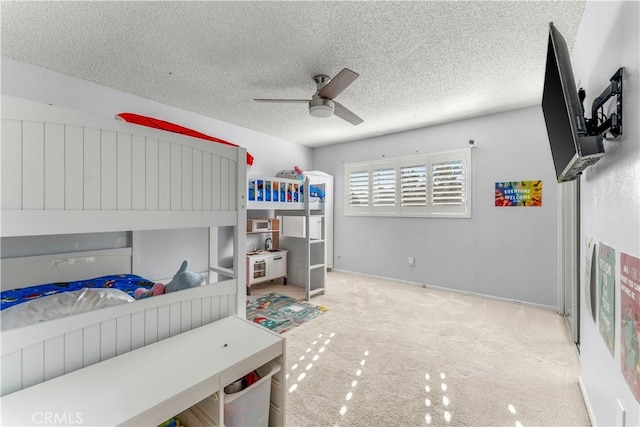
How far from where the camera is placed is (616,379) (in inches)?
44.5

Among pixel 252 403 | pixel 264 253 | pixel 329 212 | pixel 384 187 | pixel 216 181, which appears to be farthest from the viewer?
pixel 329 212

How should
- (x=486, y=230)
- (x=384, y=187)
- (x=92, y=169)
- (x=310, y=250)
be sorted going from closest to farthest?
1. (x=92, y=169)
2. (x=486, y=230)
3. (x=310, y=250)
4. (x=384, y=187)

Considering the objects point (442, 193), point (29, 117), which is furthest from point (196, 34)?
point (442, 193)

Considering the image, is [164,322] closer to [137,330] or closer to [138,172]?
[137,330]

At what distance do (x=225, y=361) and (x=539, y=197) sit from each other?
12.4 ft

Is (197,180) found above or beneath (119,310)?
above

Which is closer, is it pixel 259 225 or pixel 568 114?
pixel 568 114

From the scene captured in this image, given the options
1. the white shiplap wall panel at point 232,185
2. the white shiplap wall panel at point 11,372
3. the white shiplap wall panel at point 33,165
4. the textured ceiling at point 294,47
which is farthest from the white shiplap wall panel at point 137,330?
the textured ceiling at point 294,47

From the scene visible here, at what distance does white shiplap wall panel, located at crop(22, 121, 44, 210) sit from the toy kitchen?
2901 mm

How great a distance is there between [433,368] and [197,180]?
7.01 feet

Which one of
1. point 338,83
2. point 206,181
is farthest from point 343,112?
point 206,181

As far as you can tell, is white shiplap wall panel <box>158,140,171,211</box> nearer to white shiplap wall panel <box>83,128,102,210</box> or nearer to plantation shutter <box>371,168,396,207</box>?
white shiplap wall panel <box>83,128,102,210</box>

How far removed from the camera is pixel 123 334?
123 cm

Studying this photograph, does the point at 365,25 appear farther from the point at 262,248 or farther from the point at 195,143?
the point at 262,248
